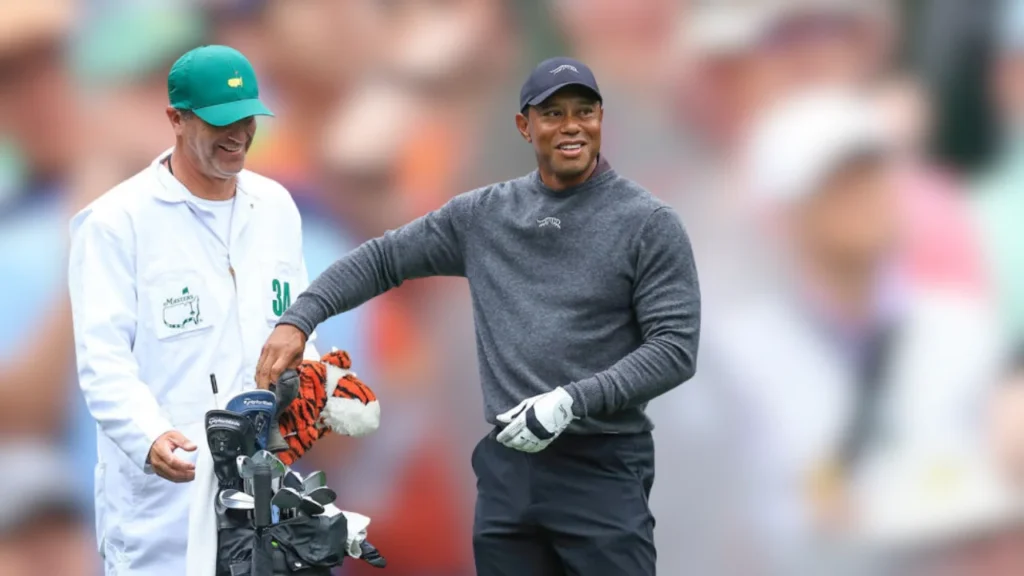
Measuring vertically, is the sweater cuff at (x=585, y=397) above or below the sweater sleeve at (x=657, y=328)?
below

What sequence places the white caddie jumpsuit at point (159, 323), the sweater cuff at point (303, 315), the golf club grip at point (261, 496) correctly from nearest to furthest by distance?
the golf club grip at point (261, 496), the sweater cuff at point (303, 315), the white caddie jumpsuit at point (159, 323)

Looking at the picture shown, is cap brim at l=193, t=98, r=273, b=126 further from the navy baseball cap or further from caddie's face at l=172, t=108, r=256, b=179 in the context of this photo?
the navy baseball cap

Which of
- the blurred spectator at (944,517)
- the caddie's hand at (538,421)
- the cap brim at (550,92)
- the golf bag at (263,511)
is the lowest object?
the blurred spectator at (944,517)

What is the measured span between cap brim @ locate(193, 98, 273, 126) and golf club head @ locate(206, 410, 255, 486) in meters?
0.69

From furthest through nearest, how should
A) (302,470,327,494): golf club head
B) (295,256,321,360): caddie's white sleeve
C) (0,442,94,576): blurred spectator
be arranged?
(0,442,94,576): blurred spectator
(295,256,321,360): caddie's white sleeve
(302,470,327,494): golf club head

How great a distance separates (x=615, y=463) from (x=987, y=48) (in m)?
2.08

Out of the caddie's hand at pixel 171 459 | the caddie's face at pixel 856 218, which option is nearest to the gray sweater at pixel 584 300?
the caddie's hand at pixel 171 459

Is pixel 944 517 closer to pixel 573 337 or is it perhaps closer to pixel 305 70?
pixel 573 337

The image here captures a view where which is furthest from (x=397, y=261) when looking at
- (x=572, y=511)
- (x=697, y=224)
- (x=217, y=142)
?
(x=697, y=224)

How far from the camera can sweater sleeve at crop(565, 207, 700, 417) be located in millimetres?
3139

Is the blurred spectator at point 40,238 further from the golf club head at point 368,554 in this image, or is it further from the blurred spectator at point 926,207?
the blurred spectator at point 926,207

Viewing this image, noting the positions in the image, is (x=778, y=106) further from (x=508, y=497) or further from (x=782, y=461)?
(x=508, y=497)

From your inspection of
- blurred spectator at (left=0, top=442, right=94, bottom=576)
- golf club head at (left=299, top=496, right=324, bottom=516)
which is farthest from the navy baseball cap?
blurred spectator at (left=0, top=442, right=94, bottom=576)

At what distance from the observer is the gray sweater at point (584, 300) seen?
319 cm
